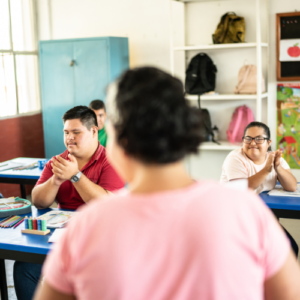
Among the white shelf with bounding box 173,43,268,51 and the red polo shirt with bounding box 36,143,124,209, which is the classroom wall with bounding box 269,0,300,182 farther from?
the red polo shirt with bounding box 36,143,124,209

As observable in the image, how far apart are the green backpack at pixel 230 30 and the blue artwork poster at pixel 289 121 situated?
0.71 metres

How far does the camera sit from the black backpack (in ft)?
14.6

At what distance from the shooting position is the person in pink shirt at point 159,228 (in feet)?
2.16

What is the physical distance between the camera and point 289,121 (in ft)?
14.6

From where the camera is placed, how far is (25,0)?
515cm

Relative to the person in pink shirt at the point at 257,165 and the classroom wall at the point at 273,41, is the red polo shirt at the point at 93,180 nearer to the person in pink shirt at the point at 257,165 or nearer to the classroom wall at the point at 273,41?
the person in pink shirt at the point at 257,165

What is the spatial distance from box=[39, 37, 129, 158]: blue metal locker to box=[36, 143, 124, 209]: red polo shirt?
2.32 metres

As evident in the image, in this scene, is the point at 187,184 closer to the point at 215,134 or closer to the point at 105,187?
the point at 105,187

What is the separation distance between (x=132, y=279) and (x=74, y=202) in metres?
1.75

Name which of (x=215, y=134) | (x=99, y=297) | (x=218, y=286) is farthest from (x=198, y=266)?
(x=215, y=134)

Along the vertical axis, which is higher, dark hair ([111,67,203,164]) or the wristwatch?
dark hair ([111,67,203,164])

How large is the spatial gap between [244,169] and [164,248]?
7.09ft

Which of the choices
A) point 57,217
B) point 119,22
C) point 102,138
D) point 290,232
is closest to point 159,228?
point 57,217

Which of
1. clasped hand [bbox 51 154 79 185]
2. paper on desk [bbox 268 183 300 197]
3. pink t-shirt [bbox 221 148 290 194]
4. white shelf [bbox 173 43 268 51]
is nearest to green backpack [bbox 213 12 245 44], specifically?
white shelf [bbox 173 43 268 51]
